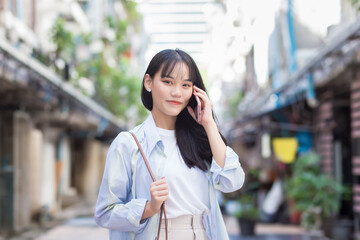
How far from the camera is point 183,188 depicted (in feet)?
7.76

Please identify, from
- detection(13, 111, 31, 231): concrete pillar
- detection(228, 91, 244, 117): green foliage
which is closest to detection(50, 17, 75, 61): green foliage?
detection(13, 111, 31, 231): concrete pillar

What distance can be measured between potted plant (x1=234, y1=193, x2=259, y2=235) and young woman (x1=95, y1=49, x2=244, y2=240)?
410 inches

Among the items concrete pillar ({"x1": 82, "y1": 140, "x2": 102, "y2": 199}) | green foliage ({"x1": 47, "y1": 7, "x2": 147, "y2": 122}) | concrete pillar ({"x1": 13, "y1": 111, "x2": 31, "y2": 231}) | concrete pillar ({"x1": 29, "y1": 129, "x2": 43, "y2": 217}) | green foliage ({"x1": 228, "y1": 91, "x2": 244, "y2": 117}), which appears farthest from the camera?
concrete pillar ({"x1": 82, "y1": 140, "x2": 102, "y2": 199})

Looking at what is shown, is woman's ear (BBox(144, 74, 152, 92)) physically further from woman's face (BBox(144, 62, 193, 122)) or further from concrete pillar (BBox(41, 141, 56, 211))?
concrete pillar (BBox(41, 141, 56, 211))

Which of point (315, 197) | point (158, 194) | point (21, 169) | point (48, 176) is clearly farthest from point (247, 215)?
point (158, 194)

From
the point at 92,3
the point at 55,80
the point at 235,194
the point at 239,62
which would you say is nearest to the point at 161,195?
the point at 55,80

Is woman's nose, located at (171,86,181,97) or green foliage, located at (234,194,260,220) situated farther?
green foliage, located at (234,194,260,220)

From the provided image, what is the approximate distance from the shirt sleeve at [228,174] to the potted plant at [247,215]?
10488 mm

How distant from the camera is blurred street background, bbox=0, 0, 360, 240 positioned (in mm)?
11141

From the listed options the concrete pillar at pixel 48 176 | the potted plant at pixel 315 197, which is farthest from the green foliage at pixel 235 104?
the potted plant at pixel 315 197

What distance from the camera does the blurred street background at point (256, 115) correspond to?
36.6ft

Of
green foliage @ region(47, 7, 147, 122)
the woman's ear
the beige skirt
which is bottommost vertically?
the beige skirt

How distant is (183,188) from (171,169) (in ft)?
0.31

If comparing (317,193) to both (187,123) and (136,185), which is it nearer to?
(187,123)
